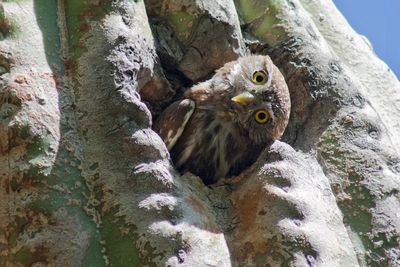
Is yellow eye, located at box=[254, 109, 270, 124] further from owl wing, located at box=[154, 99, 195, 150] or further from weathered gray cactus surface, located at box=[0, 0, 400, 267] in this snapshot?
owl wing, located at box=[154, 99, 195, 150]

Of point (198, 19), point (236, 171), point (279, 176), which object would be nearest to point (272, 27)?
point (198, 19)

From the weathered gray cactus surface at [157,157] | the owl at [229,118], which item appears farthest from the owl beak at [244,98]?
the weathered gray cactus surface at [157,157]

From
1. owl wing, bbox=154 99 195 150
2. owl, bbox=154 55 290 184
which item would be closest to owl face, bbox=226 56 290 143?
owl, bbox=154 55 290 184

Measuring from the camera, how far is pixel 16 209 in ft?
7.82

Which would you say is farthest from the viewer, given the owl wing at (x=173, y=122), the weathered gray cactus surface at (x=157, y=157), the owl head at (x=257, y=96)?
the owl head at (x=257, y=96)

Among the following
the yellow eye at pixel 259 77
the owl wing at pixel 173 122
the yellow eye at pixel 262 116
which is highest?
the yellow eye at pixel 259 77

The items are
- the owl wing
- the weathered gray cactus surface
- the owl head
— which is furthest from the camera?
the owl head

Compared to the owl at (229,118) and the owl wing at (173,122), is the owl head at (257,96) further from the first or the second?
the owl wing at (173,122)

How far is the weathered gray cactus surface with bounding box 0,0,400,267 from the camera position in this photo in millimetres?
2404

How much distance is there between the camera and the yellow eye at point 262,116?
3.29 meters

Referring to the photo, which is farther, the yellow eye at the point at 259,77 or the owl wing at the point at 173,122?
the yellow eye at the point at 259,77

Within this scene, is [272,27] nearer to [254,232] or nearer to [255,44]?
[255,44]

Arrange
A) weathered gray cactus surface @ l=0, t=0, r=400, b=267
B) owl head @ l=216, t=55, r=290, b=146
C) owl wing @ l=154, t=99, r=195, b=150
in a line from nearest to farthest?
weathered gray cactus surface @ l=0, t=0, r=400, b=267 → owl wing @ l=154, t=99, r=195, b=150 → owl head @ l=216, t=55, r=290, b=146

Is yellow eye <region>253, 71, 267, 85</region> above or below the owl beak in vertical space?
above
